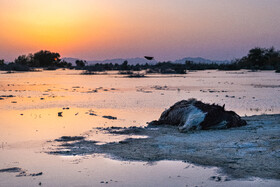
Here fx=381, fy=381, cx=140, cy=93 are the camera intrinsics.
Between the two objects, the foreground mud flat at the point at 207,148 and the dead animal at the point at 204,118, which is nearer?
the foreground mud flat at the point at 207,148

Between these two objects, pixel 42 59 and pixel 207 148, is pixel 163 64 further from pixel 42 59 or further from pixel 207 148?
pixel 207 148

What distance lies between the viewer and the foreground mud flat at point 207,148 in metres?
6.92

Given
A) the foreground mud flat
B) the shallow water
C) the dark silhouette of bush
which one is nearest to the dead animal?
the foreground mud flat

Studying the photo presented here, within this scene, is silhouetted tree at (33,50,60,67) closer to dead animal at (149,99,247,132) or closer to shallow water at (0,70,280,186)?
shallow water at (0,70,280,186)

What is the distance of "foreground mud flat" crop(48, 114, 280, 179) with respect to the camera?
22.7 feet

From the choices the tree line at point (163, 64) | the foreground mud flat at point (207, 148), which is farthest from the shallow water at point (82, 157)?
the tree line at point (163, 64)

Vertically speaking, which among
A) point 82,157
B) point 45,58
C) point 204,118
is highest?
point 45,58

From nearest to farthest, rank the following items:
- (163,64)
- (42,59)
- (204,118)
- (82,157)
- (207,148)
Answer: (82,157) < (207,148) < (204,118) < (163,64) < (42,59)

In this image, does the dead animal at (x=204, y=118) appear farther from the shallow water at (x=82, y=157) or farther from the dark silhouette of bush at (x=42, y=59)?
the dark silhouette of bush at (x=42, y=59)

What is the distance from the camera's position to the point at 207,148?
8.20 metres

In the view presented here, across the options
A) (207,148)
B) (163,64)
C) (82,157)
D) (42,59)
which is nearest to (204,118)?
(207,148)

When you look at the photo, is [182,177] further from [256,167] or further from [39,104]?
[39,104]

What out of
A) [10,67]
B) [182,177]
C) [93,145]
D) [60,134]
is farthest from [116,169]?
[10,67]

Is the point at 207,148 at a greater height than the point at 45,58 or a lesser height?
lesser
